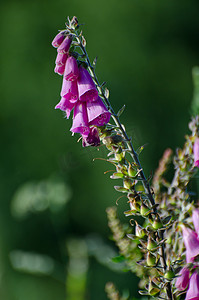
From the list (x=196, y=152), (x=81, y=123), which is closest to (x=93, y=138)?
(x=81, y=123)

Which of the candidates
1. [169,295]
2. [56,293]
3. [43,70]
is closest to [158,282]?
[169,295]

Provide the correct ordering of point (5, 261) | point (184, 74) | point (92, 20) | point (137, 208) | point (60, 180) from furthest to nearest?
point (184, 74) < point (92, 20) < point (5, 261) < point (60, 180) < point (137, 208)

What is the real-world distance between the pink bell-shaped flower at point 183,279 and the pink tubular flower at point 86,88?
0.25 m

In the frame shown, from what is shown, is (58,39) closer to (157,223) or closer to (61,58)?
(61,58)

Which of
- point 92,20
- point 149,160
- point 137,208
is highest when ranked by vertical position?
point 92,20

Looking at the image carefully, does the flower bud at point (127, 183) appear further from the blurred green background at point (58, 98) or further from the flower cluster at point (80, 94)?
the blurred green background at point (58, 98)

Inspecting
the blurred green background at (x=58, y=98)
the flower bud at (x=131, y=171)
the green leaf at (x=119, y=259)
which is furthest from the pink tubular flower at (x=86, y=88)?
the blurred green background at (x=58, y=98)

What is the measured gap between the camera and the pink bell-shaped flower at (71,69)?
560 mm

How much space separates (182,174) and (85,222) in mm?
3338

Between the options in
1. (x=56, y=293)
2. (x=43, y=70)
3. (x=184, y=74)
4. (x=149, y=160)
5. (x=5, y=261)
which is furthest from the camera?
(x=184, y=74)

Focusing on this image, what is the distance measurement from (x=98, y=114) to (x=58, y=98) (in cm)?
353

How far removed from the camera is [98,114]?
0.54m

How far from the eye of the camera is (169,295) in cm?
51

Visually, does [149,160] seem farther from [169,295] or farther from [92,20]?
[169,295]
